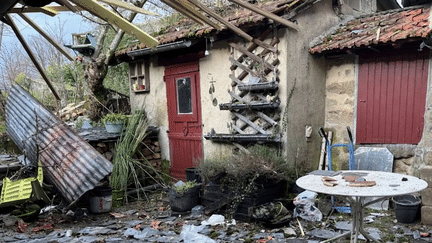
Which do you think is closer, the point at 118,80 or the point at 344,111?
the point at 344,111

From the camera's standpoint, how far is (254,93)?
5.54 metres

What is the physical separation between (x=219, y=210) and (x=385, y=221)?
8.29 feet

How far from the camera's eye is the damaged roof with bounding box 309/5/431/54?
14.7ft

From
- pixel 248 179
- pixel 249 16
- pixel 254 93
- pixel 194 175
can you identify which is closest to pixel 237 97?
pixel 254 93

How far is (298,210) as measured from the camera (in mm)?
4715

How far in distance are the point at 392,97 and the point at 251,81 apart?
2393 mm

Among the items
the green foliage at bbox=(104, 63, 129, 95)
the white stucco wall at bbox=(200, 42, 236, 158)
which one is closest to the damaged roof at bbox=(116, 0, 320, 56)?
the white stucco wall at bbox=(200, 42, 236, 158)

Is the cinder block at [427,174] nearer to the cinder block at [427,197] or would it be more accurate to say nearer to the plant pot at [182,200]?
the cinder block at [427,197]

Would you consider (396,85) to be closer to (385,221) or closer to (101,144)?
(385,221)

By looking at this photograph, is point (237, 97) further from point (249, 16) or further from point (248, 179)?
point (248, 179)

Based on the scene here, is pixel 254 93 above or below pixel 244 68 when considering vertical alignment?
below

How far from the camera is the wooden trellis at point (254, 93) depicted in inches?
206

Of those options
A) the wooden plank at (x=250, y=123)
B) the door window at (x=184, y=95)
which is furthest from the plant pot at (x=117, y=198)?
the wooden plank at (x=250, y=123)

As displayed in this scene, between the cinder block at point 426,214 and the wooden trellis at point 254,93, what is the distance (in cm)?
225
